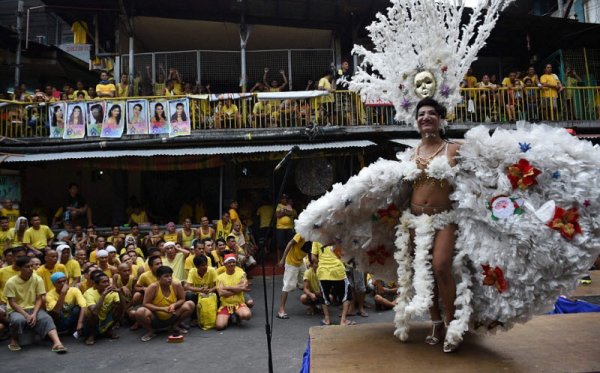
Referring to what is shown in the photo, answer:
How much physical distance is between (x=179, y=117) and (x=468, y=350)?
32.2 feet

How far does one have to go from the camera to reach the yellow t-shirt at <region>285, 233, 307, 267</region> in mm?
7438

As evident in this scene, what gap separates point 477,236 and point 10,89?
16865 mm

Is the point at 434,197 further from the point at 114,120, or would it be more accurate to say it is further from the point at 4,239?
the point at 114,120

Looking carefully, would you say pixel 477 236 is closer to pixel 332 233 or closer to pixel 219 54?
pixel 332 233

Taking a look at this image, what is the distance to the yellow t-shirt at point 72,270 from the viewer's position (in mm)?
7441

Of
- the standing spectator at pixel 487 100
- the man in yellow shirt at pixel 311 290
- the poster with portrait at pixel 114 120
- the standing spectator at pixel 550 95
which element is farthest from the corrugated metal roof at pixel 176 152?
the standing spectator at pixel 550 95

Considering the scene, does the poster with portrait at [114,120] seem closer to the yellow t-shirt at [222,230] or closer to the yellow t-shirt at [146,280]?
the yellow t-shirt at [222,230]

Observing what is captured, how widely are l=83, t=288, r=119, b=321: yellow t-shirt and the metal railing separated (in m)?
5.76

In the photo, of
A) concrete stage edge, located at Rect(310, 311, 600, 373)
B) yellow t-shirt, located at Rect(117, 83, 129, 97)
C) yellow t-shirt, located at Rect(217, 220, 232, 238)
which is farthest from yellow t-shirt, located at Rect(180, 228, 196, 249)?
concrete stage edge, located at Rect(310, 311, 600, 373)

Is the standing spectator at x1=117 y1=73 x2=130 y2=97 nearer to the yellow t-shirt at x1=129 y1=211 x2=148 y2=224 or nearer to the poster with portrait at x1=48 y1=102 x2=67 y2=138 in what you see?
the poster with portrait at x1=48 y1=102 x2=67 y2=138

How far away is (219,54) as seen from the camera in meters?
13.2

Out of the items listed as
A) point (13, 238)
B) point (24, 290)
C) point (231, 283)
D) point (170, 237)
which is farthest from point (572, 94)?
point (13, 238)

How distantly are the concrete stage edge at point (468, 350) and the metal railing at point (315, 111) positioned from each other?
8.42m

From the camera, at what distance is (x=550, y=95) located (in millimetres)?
12203
